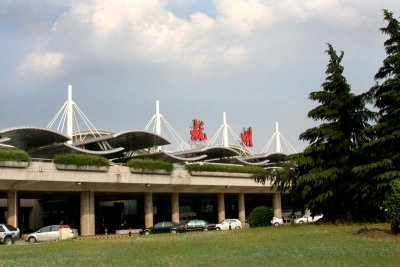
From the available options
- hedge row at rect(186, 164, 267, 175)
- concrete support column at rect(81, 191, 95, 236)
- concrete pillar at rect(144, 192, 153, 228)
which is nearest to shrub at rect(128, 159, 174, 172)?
hedge row at rect(186, 164, 267, 175)

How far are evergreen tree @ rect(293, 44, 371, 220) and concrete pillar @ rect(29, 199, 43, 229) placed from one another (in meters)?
41.7

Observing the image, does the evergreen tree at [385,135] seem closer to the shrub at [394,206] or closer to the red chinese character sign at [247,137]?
the shrub at [394,206]

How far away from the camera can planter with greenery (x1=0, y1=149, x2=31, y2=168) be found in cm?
4262

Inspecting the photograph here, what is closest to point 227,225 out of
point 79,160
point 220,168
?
point 220,168

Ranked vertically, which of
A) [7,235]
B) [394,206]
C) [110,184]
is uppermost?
[110,184]

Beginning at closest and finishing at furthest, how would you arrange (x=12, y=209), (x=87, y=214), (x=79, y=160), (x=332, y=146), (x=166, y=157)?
(x=332, y=146)
(x=12, y=209)
(x=79, y=160)
(x=87, y=214)
(x=166, y=157)

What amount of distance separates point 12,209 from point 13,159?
18.4 feet

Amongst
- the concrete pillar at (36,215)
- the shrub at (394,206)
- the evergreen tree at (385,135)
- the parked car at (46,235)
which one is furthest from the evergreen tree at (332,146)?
the concrete pillar at (36,215)

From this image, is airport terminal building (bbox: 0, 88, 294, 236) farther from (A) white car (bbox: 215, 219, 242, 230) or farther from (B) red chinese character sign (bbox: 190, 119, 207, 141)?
(A) white car (bbox: 215, 219, 242, 230)

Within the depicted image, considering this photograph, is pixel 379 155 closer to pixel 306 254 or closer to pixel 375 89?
pixel 375 89

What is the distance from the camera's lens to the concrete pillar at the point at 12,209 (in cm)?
4591

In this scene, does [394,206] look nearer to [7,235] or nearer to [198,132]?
[7,235]

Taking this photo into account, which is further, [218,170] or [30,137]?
[218,170]

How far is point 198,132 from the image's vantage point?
246 ft
